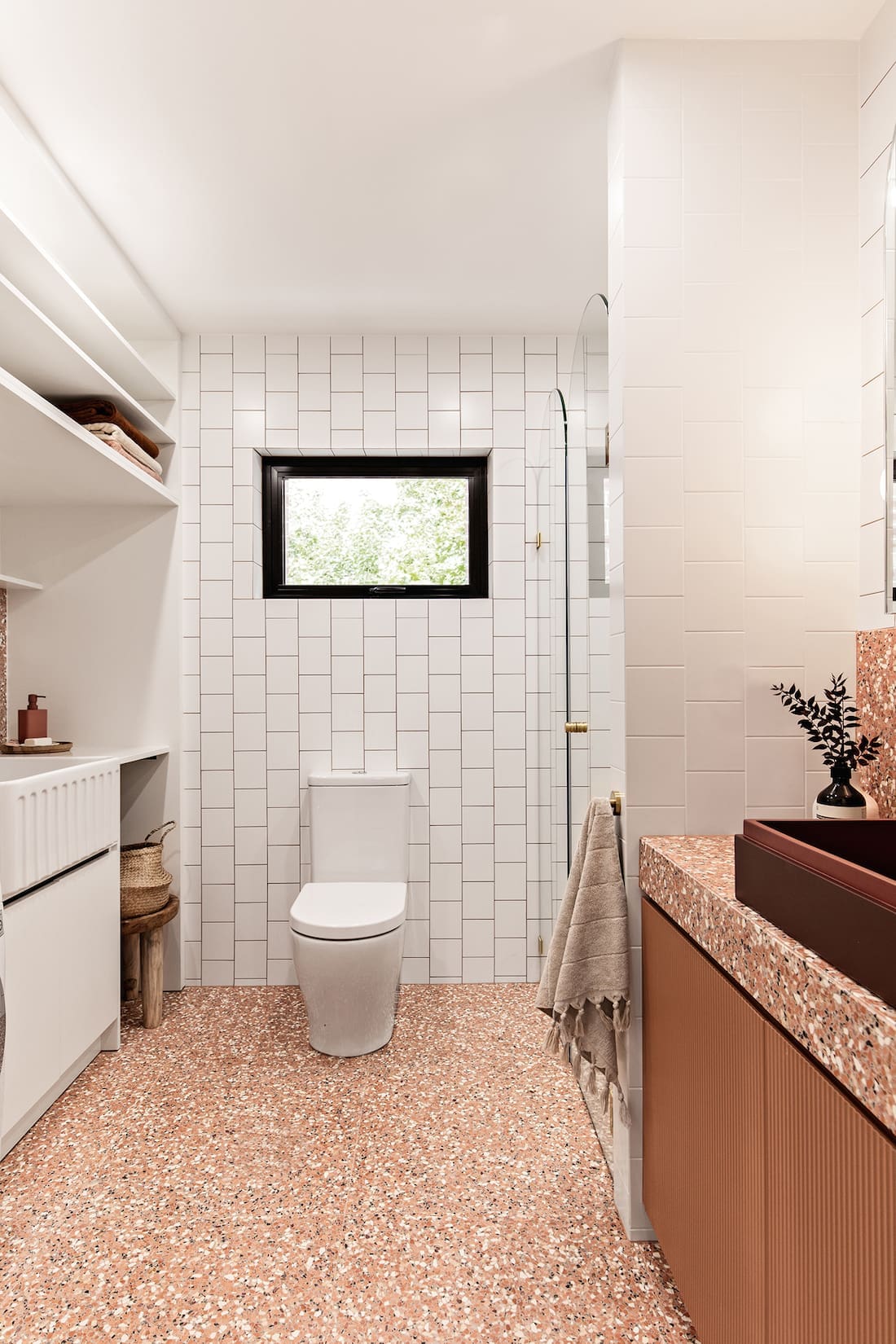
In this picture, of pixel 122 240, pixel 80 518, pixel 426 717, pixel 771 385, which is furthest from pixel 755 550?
pixel 80 518

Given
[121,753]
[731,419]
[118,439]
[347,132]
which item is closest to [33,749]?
[121,753]

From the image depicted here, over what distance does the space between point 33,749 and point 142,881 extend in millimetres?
556

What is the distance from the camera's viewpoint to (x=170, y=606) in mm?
2803

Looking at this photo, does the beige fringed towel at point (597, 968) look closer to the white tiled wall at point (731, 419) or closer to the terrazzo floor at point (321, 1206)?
the white tiled wall at point (731, 419)

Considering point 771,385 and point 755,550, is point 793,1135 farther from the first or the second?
point 771,385

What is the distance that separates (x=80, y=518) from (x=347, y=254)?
1.31m

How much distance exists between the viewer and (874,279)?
1.53m

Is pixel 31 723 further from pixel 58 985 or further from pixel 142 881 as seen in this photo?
pixel 58 985

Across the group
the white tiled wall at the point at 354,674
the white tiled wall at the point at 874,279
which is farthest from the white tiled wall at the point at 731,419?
the white tiled wall at the point at 354,674

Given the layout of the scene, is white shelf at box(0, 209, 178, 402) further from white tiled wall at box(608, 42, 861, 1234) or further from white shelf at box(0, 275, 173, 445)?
white tiled wall at box(608, 42, 861, 1234)

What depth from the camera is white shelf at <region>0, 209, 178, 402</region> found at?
1748 millimetres

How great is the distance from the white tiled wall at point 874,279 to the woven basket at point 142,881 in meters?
2.19

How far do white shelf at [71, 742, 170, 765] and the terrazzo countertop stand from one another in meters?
1.73

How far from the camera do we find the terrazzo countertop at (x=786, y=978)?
718 millimetres
